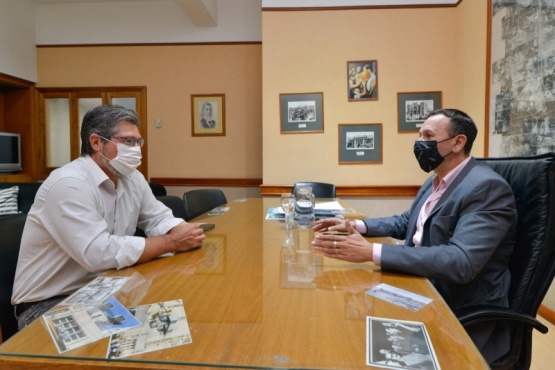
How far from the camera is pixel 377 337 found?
67 cm

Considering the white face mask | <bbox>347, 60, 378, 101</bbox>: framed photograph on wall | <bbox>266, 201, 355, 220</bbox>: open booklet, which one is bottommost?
<bbox>266, 201, 355, 220</bbox>: open booklet

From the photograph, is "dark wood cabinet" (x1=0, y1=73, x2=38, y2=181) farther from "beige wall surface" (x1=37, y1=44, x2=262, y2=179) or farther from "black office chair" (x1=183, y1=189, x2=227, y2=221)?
"black office chair" (x1=183, y1=189, x2=227, y2=221)

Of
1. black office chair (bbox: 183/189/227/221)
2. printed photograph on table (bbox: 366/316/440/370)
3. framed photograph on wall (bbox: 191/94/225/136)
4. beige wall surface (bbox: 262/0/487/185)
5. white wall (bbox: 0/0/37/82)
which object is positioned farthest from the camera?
framed photograph on wall (bbox: 191/94/225/136)

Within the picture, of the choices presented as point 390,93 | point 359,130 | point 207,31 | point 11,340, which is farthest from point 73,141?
point 11,340

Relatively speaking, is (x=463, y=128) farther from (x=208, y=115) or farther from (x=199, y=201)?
(x=208, y=115)

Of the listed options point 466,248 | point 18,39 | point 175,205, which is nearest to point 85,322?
point 466,248

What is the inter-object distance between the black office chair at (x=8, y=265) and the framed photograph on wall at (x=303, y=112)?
2.87 meters

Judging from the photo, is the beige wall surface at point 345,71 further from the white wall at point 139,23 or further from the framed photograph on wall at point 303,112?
the white wall at point 139,23

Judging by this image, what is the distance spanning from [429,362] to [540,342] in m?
2.08

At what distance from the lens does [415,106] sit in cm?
377

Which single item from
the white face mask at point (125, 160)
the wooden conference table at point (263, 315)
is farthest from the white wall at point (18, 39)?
the wooden conference table at point (263, 315)

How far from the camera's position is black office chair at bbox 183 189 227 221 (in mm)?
2275

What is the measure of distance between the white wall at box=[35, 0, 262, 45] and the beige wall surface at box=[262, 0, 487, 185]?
861 mm

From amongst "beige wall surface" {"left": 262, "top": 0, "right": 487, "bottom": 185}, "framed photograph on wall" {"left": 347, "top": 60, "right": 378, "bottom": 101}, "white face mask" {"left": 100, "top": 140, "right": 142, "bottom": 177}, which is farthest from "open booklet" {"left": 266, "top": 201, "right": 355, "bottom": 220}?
"framed photograph on wall" {"left": 347, "top": 60, "right": 378, "bottom": 101}
